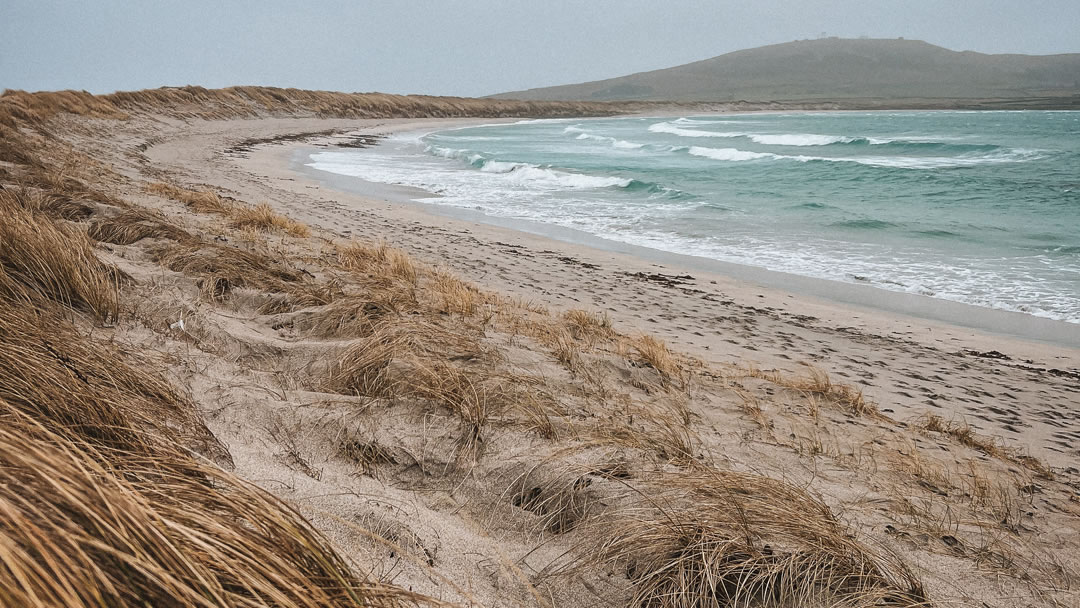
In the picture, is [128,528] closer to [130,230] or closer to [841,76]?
[130,230]

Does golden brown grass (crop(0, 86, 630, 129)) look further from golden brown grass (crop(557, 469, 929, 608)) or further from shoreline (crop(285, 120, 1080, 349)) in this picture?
golden brown grass (crop(557, 469, 929, 608))

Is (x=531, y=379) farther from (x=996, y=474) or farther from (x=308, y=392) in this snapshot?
(x=996, y=474)

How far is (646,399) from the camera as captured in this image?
12.1 feet

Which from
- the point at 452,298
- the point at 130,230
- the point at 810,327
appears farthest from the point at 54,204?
the point at 810,327

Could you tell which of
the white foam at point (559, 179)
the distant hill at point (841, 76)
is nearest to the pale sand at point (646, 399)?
the white foam at point (559, 179)

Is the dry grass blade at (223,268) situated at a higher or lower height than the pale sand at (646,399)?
higher

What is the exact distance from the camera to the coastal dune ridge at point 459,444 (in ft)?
4.11

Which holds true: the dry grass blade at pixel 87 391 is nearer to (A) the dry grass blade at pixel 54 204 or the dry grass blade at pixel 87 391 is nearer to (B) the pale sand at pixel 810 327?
(A) the dry grass blade at pixel 54 204

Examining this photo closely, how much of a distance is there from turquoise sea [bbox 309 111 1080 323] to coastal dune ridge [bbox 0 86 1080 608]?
11.3 feet

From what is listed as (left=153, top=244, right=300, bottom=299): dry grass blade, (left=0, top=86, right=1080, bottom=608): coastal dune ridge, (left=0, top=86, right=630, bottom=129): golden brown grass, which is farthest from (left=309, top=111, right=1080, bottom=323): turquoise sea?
(left=0, top=86, right=630, bottom=129): golden brown grass

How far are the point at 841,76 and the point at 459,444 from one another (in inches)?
8091

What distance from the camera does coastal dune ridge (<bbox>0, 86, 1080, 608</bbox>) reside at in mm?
1253

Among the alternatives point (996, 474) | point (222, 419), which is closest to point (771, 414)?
point (996, 474)

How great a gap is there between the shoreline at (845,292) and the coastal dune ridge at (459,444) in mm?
737
